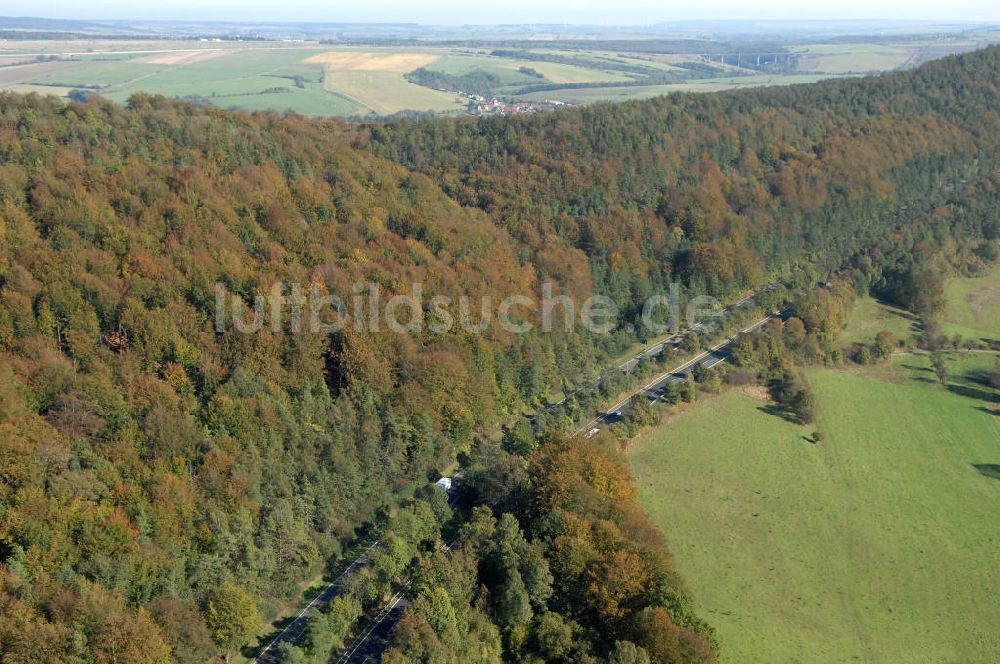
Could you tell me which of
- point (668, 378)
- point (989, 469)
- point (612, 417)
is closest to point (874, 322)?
point (989, 469)

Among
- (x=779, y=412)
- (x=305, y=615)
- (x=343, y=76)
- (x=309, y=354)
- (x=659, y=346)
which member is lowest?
(x=305, y=615)

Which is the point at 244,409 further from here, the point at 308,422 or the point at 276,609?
the point at 276,609

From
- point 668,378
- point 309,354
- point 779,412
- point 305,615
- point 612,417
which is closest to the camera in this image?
point 305,615

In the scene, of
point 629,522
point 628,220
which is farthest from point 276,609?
point 628,220

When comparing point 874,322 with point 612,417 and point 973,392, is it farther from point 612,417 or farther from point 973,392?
point 612,417

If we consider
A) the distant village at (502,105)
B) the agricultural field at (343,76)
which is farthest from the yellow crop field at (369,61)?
the distant village at (502,105)

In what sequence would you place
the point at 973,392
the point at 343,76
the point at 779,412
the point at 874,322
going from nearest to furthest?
the point at 779,412
the point at 973,392
the point at 874,322
the point at 343,76
